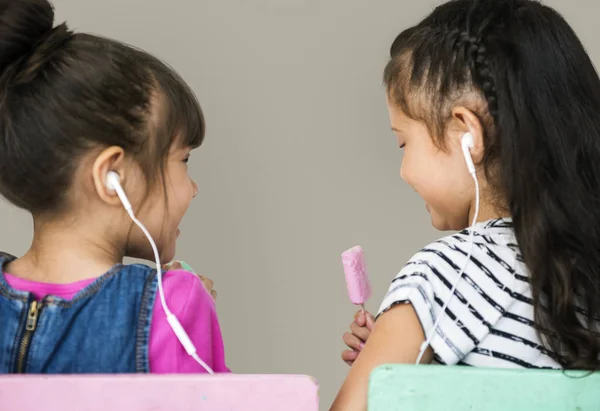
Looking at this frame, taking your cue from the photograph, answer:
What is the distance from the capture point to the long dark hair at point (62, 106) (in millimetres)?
971

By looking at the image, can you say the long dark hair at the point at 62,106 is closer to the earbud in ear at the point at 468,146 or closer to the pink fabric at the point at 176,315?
the pink fabric at the point at 176,315

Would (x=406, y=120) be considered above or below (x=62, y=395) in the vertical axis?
above

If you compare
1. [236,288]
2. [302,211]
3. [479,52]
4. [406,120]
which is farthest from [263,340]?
[479,52]

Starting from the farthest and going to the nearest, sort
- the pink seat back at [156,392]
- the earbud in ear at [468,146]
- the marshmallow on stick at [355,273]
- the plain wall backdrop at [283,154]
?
the plain wall backdrop at [283,154] < the marshmallow on stick at [355,273] < the earbud in ear at [468,146] < the pink seat back at [156,392]

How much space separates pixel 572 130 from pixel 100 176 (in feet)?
1.75

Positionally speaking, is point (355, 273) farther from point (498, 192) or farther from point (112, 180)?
point (112, 180)

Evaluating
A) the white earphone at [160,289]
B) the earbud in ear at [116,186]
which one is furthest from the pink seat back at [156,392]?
the earbud in ear at [116,186]

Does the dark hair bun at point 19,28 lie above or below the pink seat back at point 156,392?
above

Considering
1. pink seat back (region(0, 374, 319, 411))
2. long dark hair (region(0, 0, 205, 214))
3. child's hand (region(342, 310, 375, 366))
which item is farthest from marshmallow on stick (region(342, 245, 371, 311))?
pink seat back (region(0, 374, 319, 411))

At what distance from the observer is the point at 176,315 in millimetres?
955

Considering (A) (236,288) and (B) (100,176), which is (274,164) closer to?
(A) (236,288)

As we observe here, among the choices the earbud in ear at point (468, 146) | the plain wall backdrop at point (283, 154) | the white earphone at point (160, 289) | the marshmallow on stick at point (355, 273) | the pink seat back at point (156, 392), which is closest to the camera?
the pink seat back at point (156, 392)

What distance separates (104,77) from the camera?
0.99 m

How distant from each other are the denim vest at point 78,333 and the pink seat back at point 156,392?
0.54 ft
